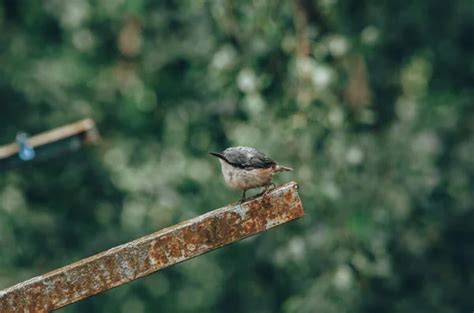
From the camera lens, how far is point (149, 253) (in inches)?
159

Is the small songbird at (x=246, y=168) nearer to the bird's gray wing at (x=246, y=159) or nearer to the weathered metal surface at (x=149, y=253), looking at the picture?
the bird's gray wing at (x=246, y=159)

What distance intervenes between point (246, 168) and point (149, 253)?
34.2 inches

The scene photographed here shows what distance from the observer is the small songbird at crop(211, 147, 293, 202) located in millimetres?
4770

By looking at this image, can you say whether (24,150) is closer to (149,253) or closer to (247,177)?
(247,177)

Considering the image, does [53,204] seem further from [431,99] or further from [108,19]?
[431,99]

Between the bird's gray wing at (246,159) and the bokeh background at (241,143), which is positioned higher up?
the bokeh background at (241,143)

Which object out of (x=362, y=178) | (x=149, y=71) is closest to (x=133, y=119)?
(x=149, y=71)

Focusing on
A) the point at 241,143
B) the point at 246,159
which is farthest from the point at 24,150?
the point at 241,143

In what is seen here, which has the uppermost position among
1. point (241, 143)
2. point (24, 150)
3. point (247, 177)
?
point (241, 143)

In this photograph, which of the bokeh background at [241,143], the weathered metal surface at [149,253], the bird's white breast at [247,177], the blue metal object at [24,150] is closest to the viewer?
the weathered metal surface at [149,253]

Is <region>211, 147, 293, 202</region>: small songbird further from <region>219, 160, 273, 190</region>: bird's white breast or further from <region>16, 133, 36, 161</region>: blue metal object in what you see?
<region>16, 133, 36, 161</region>: blue metal object

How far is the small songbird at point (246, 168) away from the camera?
4770 millimetres

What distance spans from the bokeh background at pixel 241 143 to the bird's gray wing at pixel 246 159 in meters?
4.68

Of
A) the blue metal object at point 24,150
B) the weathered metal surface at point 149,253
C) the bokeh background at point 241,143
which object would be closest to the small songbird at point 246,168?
the weathered metal surface at point 149,253
